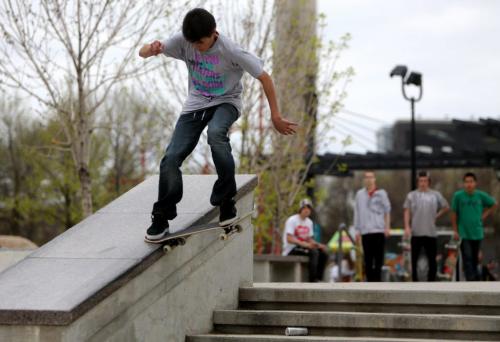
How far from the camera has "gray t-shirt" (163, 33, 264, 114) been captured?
713 cm

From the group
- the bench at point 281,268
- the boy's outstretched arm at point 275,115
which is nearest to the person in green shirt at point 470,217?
the bench at point 281,268

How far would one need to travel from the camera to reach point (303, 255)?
48.5 feet

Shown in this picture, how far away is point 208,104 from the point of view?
735cm

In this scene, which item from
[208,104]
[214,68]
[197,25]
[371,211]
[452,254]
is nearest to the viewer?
[197,25]

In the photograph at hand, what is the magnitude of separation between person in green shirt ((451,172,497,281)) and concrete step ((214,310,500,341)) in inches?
225

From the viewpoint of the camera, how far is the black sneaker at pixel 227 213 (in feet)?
24.0

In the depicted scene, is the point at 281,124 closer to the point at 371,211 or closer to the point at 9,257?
the point at 371,211

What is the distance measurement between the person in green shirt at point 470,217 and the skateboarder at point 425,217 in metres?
0.27

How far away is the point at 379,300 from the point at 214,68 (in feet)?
7.44

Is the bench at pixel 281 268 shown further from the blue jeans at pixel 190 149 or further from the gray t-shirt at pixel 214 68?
the gray t-shirt at pixel 214 68

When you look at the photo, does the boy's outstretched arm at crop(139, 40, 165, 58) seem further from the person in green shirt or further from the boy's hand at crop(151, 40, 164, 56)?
the person in green shirt

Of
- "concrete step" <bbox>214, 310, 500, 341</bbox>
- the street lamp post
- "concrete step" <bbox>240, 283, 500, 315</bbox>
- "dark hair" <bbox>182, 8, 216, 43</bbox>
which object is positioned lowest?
"concrete step" <bbox>214, 310, 500, 341</bbox>

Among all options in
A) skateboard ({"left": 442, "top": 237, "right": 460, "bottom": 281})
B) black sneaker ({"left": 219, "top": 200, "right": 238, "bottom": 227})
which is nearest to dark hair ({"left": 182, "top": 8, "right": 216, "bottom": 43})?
black sneaker ({"left": 219, "top": 200, "right": 238, "bottom": 227})

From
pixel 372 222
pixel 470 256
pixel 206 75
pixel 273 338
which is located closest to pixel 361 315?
pixel 273 338
